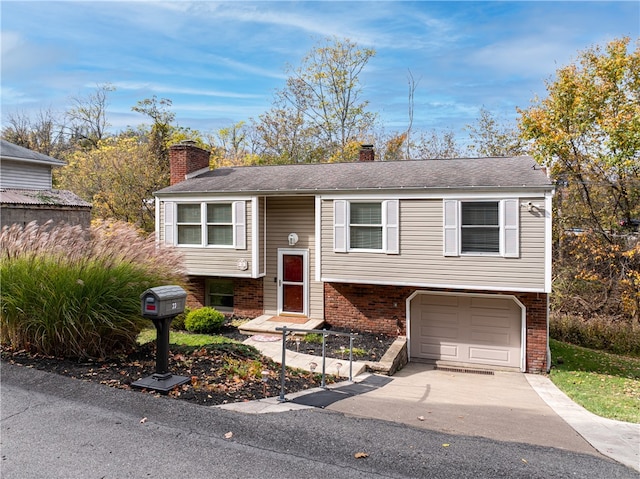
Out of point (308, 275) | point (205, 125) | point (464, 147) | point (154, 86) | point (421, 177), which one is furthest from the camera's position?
point (205, 125)

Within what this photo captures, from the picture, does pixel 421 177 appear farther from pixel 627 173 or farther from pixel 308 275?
pixel 627 173

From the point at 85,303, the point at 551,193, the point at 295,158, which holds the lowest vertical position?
the point at 85,303

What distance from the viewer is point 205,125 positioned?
30.1 metres

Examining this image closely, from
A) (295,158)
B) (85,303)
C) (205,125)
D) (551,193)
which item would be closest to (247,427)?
(85,303)

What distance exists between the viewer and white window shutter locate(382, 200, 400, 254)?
11141 mm

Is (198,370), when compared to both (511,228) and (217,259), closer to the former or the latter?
(217,259)

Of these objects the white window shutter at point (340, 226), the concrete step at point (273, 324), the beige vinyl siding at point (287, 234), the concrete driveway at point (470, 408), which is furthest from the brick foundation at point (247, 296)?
the concrete driveway at point (470, 408)

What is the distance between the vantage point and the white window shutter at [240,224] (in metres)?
12.4

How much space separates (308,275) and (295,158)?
49.8ft

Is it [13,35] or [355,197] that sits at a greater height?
[13,35]

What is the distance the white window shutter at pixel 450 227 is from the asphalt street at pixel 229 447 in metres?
7.31

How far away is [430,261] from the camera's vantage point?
1095 centimetres

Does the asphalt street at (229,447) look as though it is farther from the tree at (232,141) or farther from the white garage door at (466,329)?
the tree at (232,141)

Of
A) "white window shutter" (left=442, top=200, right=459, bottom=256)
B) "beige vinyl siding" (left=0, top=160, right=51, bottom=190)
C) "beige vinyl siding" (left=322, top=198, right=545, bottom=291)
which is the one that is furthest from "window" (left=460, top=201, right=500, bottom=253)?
"beige vinyl siding" (left=0, top=160, right=51, bottom=190)
